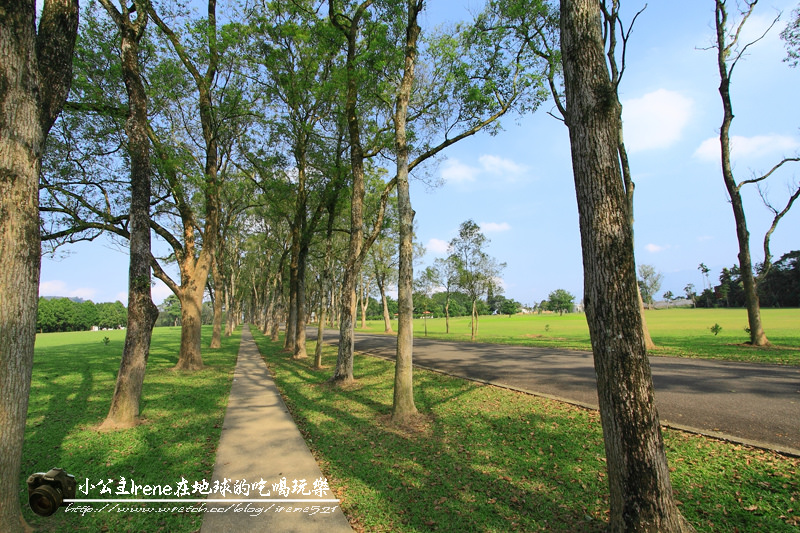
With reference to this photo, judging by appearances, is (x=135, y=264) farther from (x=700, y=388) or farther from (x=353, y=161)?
(x=700, y=388)

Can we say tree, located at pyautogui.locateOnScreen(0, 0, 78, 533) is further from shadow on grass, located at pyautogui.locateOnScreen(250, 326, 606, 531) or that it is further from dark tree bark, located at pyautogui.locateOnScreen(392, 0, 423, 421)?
dark tree bark, located at pyautogui.locateOnScreen(392, 0, 423, 421)

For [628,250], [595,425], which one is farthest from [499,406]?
[628,250]

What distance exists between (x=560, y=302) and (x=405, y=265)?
117 metres

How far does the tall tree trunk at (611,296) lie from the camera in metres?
2.84

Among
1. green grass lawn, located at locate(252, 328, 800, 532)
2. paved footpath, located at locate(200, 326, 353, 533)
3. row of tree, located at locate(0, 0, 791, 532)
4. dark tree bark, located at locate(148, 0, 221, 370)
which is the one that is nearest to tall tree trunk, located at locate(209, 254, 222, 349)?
row of tree, located at locate(0, 0, 791, 532)

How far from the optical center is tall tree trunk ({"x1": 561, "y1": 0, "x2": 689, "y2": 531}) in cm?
284

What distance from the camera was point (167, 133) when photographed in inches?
544

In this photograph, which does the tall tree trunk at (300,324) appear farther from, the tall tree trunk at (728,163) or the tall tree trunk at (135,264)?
the tall tree trunk at (728,163)

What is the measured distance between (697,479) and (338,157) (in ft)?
46.4

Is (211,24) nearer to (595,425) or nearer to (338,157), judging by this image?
(338,157)

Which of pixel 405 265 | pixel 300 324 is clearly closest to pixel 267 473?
pixel 405 265

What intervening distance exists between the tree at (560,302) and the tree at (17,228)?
119m

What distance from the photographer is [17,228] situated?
10.3 ft

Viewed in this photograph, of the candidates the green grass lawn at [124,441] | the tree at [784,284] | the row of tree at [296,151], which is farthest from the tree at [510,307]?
the green grass lawn at [124,441]
